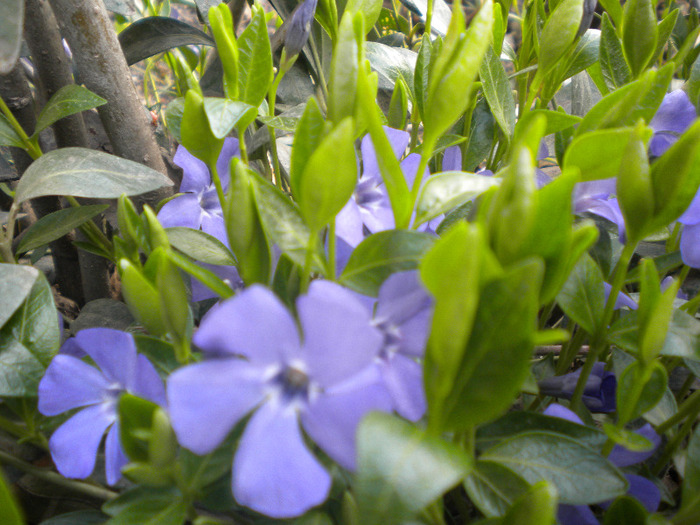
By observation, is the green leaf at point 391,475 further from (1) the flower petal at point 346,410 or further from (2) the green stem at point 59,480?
(2) the green stem at point 59,480

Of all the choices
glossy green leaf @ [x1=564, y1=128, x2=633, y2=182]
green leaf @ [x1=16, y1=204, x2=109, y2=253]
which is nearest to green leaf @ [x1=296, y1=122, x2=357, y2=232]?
glossy green leaf @ [x1=564, y1=128, x2=633, y2=182]

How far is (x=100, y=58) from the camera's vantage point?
57cm

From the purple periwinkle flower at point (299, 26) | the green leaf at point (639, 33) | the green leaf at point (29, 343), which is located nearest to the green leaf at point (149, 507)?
the green leaf at point (29, 343)

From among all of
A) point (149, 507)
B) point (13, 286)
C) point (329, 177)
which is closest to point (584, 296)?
point (329, 177)

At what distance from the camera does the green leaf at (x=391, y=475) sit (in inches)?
7.8

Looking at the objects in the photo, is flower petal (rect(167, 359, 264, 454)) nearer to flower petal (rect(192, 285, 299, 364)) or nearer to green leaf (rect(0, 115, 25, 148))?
flower petal (rect(192, 285, 299, 364))

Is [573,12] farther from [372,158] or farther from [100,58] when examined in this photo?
[100,58]

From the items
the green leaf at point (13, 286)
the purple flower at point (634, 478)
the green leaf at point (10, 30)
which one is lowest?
the purple flower at point (634, 478)

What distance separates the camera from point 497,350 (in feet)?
0.75

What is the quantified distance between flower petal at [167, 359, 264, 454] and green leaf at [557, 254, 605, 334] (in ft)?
0.80

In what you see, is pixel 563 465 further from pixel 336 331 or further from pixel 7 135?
pixel 7 135

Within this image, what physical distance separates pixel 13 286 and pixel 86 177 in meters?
0.13

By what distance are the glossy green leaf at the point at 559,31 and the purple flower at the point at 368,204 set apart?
0.60ft

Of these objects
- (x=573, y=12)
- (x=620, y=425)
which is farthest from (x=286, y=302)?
(x=573, y=12)
